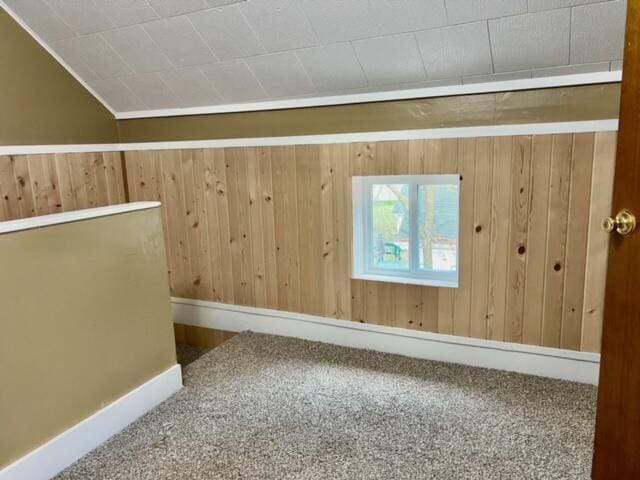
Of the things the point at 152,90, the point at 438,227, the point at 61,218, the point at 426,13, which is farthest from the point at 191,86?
the point at 438,227

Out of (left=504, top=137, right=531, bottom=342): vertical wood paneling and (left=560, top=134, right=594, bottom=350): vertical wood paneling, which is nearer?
(left=560, top=134, right=594, bottom=350): vertical wood paneling

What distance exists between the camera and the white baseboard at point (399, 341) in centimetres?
226

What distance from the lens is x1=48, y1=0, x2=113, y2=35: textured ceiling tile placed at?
231 centimetres

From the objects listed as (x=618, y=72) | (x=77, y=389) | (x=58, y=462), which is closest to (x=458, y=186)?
(x=618, y=72)

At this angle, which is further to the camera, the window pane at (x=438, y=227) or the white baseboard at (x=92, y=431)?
the window pane at (x=438, y=227)

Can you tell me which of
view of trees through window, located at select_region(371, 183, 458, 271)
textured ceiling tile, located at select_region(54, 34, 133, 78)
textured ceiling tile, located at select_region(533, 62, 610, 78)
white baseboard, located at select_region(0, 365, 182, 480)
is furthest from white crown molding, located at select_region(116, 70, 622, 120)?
white baseboard, located at select_region(0, 365, 182, 480)

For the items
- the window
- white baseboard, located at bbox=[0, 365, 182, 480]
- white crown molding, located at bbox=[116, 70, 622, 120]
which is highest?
white crown molding, located at bbox=[116, 70, 622, 120]

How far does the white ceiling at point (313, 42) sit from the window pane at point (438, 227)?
1.83 ft

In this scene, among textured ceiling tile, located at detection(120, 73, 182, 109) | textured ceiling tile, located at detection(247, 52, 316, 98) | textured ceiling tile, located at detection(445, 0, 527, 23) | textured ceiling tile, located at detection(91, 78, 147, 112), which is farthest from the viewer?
textured ceiling tile, located at detection(91, 78, 147, 112)

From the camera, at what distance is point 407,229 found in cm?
261

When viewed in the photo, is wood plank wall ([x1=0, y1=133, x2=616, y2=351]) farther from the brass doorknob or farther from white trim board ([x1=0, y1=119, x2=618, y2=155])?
the brass doorknob

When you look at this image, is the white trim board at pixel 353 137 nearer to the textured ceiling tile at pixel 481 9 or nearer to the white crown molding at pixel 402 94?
the white crown molding at pixel 402 94

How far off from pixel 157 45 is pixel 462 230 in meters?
1.87

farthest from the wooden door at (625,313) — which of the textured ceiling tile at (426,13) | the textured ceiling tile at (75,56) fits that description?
the textured ceiling tile at (75,56)
